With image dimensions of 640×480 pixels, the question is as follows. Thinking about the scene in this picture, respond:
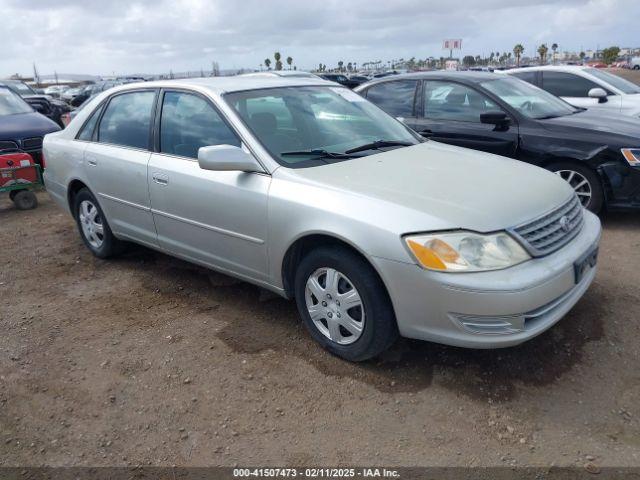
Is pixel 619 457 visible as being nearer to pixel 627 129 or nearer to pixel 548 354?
pixel 548 354

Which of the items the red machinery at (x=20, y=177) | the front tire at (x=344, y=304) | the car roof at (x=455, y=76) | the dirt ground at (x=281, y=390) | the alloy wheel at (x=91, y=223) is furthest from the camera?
the red machinery at (x=20, y=177)

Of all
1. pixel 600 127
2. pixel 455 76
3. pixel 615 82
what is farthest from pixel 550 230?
pixel 615 82

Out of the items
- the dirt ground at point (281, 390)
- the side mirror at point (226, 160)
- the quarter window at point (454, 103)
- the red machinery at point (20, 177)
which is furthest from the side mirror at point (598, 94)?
the red machinery at point (20, 177)

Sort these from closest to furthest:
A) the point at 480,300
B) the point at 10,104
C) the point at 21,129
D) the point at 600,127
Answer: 1. the point at 480,300
2. the point at 600,127
3. the point at 21,129
4. the point at 10,104

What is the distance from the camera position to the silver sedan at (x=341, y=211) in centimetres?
274

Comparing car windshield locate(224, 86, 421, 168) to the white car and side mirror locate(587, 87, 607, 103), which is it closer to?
side mirror locate(587, 87, 607, 103)

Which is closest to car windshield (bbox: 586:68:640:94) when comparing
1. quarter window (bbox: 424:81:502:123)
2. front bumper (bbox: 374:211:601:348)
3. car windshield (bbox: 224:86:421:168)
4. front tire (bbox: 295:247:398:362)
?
quarter window (bbox: 424:81:502:123)

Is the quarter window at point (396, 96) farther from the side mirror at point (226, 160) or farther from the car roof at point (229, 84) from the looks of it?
the side mirror at point (226, 160)

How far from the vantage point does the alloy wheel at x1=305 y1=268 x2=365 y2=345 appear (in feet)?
10.1

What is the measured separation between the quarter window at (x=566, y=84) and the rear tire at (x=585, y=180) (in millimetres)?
3880

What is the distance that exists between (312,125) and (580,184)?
3108 mm

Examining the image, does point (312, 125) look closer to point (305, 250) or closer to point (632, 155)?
point (305, 250)

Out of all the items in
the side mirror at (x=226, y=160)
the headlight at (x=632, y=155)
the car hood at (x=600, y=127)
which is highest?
the side mirror at (x=226, y=160)

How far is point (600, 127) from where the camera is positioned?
5547 millimetres
